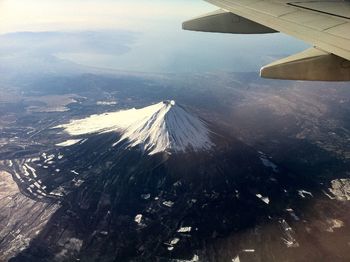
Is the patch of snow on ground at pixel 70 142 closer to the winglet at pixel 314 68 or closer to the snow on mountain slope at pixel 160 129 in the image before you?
the snow on mountain slope at pixel 160 129

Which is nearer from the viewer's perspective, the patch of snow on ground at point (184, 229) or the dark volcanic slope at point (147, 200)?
the dark volcanic slope at point (147, 200)

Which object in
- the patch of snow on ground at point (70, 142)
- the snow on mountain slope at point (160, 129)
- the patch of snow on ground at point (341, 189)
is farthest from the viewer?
the patch of snow on ground at point (70, 142)

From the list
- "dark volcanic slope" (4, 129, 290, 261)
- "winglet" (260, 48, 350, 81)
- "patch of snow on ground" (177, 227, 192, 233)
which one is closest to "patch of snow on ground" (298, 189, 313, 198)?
"dark volcanic slope" (4, 129, 290, 261)

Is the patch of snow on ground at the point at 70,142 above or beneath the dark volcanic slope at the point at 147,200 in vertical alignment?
beneath

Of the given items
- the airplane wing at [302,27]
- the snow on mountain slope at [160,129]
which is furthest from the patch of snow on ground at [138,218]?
the airplane wing at [302,27]

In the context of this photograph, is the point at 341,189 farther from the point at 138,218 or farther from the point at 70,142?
the point at 70,142

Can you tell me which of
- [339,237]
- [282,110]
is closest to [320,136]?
[282,110]

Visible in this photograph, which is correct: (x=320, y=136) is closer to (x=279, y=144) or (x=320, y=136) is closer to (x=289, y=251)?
(x=279, y=144)

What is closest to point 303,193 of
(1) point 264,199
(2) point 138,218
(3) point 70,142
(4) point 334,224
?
(1) point 264,199
